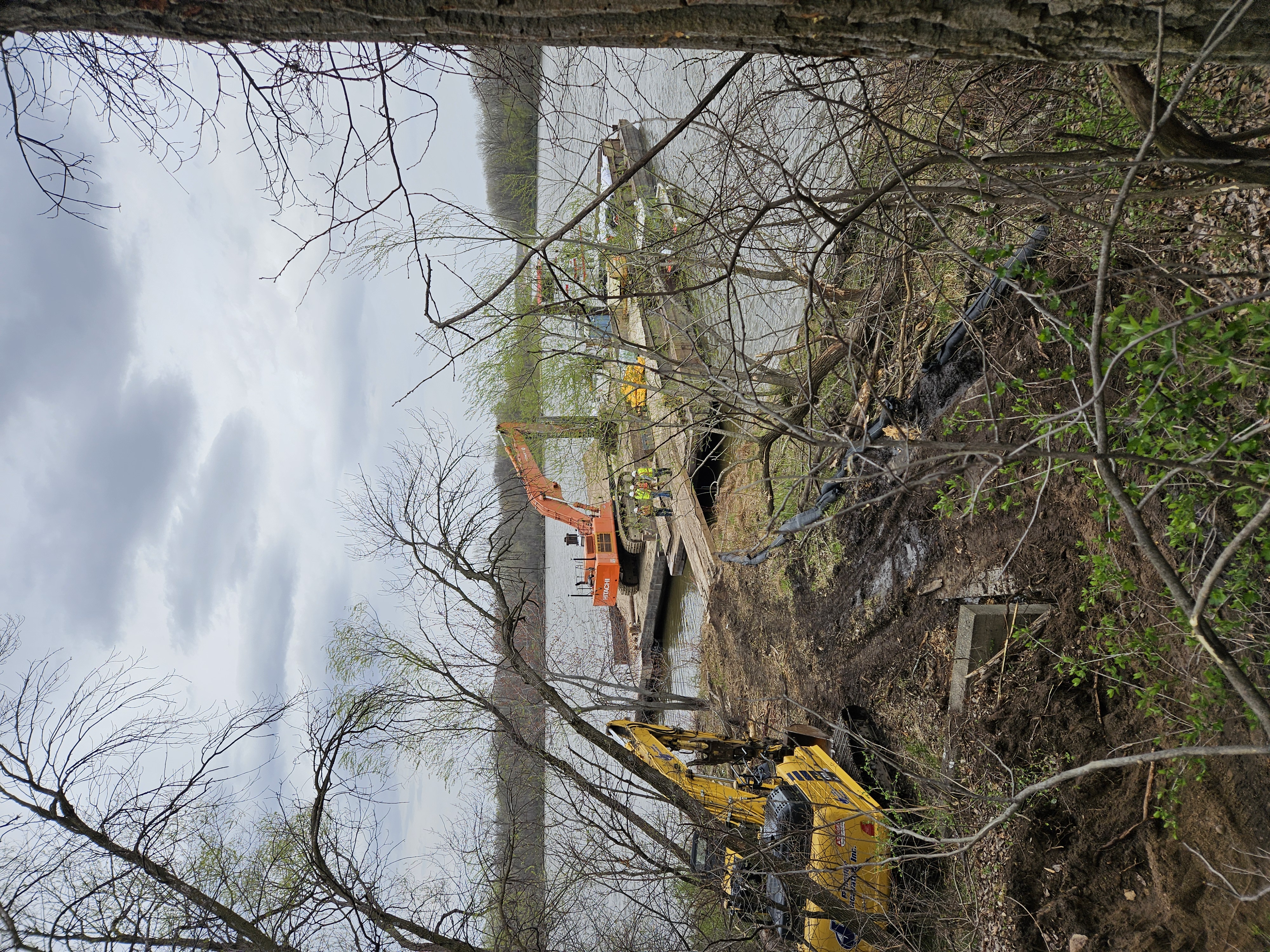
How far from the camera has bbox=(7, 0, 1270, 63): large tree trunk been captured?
7.88 feet

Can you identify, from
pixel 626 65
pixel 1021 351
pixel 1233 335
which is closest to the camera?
pixel 1233 335

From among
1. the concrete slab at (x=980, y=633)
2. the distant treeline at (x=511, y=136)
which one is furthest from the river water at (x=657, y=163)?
the concrete slab at (x=980, y=633)

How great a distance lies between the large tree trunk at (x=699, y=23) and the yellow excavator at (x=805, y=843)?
510 cm

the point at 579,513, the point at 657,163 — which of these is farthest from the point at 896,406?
the point at 579,513

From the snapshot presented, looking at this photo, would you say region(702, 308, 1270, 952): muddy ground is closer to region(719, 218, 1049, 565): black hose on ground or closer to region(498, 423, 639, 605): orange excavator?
region(719, 218, 1049, 565): black hose on ground

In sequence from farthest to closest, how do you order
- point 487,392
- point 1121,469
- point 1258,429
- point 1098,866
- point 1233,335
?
point 487,392 → point 1098,866 → point 1121,469 → point 1258,429 → point 1233,335

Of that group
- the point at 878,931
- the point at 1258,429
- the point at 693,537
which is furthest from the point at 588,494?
the point at 1258,429

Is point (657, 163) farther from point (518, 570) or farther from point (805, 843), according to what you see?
point (805, 843)

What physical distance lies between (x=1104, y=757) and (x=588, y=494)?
36.6 feet

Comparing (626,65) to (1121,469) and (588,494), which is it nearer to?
(588,494)

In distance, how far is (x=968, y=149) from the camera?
6008 millimetres

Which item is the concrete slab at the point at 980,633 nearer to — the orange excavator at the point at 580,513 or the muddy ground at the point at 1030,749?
the muddy ground at the point at 1030,749

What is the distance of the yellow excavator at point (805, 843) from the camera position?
682cm

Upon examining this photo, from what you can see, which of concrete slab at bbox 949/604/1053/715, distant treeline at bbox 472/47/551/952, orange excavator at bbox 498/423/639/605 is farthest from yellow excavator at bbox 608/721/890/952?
orange excavator at bbox 498/423/639/605
